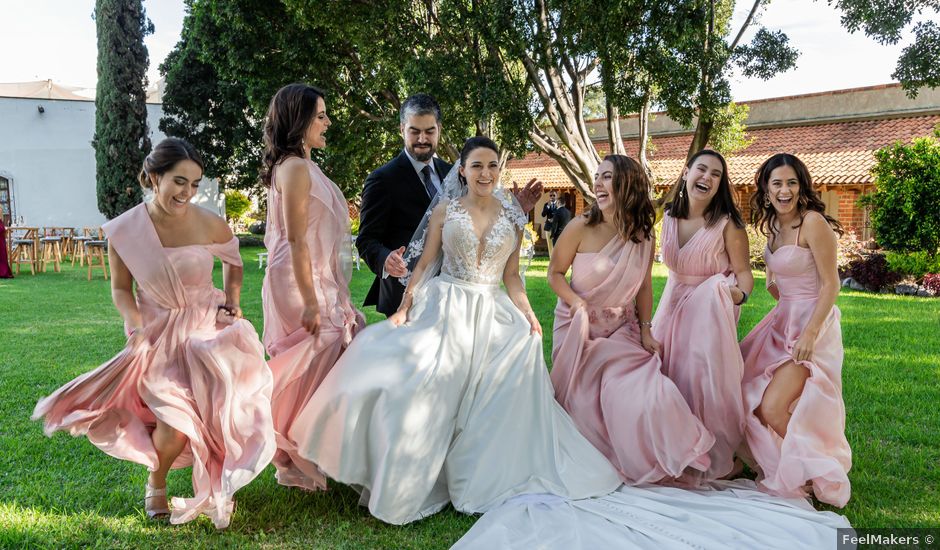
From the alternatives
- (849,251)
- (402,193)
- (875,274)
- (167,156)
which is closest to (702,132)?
(875,274)

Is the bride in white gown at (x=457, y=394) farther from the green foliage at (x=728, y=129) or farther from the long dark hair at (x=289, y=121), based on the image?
the green foliage at (x=728, y=129)

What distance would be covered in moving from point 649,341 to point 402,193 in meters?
1.94

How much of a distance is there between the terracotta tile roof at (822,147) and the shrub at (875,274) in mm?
4873

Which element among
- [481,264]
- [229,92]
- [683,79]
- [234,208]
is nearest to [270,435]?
[481,264]

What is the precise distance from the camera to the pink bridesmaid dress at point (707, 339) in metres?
4.36

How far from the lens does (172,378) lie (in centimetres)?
369

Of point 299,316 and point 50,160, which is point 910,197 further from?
point 50,160

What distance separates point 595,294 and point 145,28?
68.1 feet

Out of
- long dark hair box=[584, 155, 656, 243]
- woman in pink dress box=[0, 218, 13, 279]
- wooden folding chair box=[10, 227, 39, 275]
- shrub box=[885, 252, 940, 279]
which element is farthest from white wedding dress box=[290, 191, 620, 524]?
wooden folding chair box=[10, 227, 39, 275]

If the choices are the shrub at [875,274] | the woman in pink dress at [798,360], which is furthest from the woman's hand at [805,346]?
the shrub at [875,274]

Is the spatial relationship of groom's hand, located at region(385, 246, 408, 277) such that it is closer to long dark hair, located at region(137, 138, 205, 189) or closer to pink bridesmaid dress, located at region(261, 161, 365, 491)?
pink bridesmaid dress, located at region(261, 161, 365, 491)

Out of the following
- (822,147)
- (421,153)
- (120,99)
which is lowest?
(421,153)

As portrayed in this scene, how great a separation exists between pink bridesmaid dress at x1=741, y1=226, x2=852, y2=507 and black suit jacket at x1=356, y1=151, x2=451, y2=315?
2342mm

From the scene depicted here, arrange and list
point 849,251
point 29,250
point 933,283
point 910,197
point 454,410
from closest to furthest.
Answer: point 454,410, point 933,283, point 910,197, point 849,251, point 29,250
